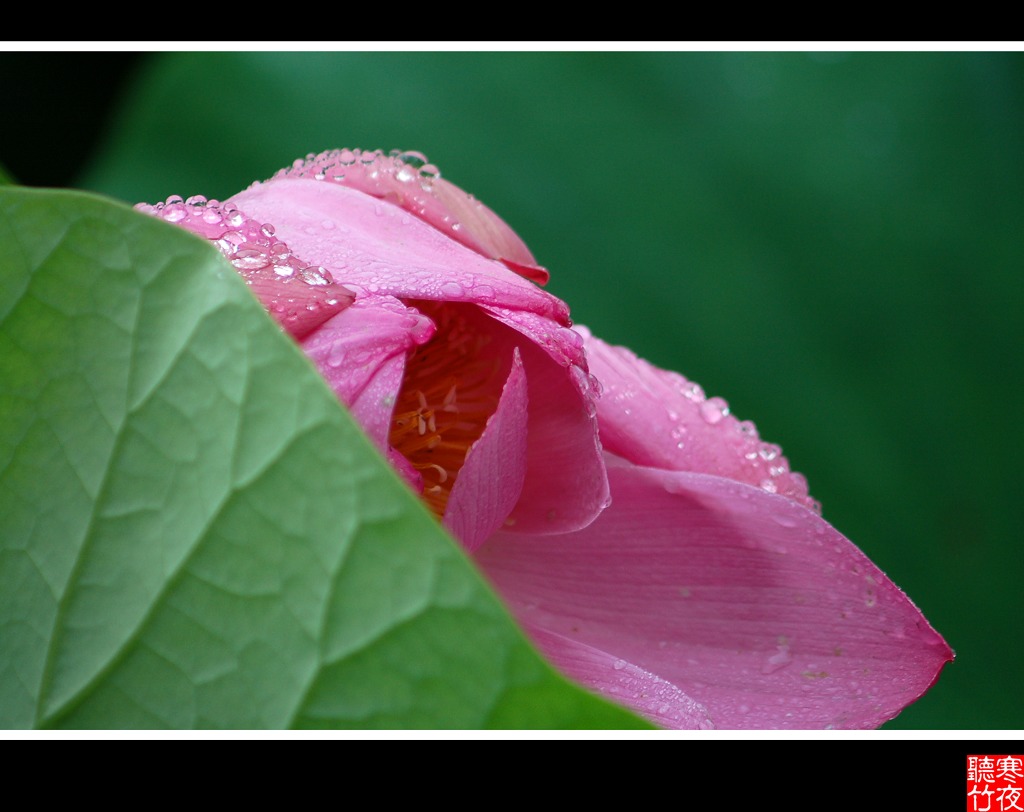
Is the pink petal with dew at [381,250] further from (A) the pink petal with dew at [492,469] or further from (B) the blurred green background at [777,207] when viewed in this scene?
(B) the blurred green background at [777,207]

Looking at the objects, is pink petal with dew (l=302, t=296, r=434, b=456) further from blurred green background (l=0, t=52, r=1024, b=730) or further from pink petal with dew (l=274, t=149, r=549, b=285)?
blurred green background (l=0, t=52, r=1024, b=730)

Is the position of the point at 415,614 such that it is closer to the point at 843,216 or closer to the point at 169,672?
the point at 169,672

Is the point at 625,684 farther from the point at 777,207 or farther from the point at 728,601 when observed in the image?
the point at 777,207

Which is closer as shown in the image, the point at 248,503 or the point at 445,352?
the point at 248,503

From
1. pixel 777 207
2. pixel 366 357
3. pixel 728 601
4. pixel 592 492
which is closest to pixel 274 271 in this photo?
pixel 366 357

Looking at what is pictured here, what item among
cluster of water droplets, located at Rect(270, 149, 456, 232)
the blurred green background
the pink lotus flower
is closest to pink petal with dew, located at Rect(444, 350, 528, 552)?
the pink lotus flower

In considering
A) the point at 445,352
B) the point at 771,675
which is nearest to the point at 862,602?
the point at 771,675
